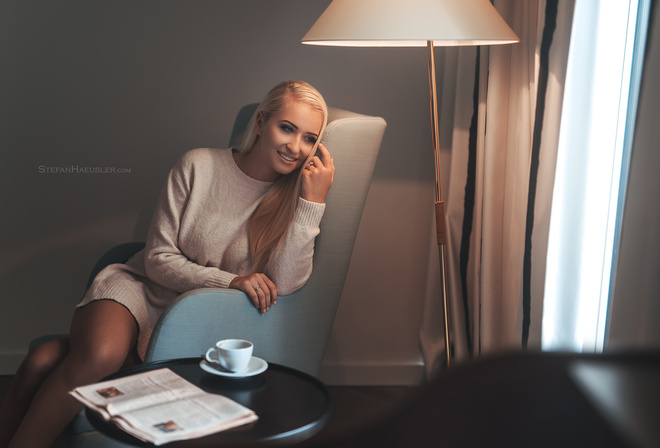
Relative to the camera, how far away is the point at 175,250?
1720 millimetres

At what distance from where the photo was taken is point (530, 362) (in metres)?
0.26

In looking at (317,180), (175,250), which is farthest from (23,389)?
(317,180)

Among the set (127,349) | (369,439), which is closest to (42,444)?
(127,349)

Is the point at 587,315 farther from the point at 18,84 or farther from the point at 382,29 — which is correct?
the point at 18,84

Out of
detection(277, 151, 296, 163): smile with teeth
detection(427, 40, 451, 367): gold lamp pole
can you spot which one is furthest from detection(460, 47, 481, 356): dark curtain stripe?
detection(277, 151, 296, 163): smile with teeth

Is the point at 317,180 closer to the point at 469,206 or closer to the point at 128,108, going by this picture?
the point at 469,206

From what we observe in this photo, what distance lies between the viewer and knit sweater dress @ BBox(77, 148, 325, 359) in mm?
1601

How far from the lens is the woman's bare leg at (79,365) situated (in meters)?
1.36

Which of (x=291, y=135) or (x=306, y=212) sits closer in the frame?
(x=306, y=212)

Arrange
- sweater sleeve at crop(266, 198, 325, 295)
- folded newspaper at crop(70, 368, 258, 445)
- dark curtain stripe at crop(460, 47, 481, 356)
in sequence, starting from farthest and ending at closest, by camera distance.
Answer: dark curtain stripe at crop(460, 47, 481, 356) → sweater sleeve at crop(266, 198, 325, 295) → folded newspaper at crop(70, 368, 258, 445)

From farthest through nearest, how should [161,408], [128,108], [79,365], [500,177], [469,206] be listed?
[128,108], [469,206], [500,177], [79,365], [161,408]

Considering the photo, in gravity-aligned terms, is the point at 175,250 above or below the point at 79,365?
above

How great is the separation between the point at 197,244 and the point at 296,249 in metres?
0.32

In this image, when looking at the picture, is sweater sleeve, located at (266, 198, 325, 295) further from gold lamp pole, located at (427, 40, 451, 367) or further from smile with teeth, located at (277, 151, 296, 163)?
gold lamp pole, located at (427, 40, 451, 367)
